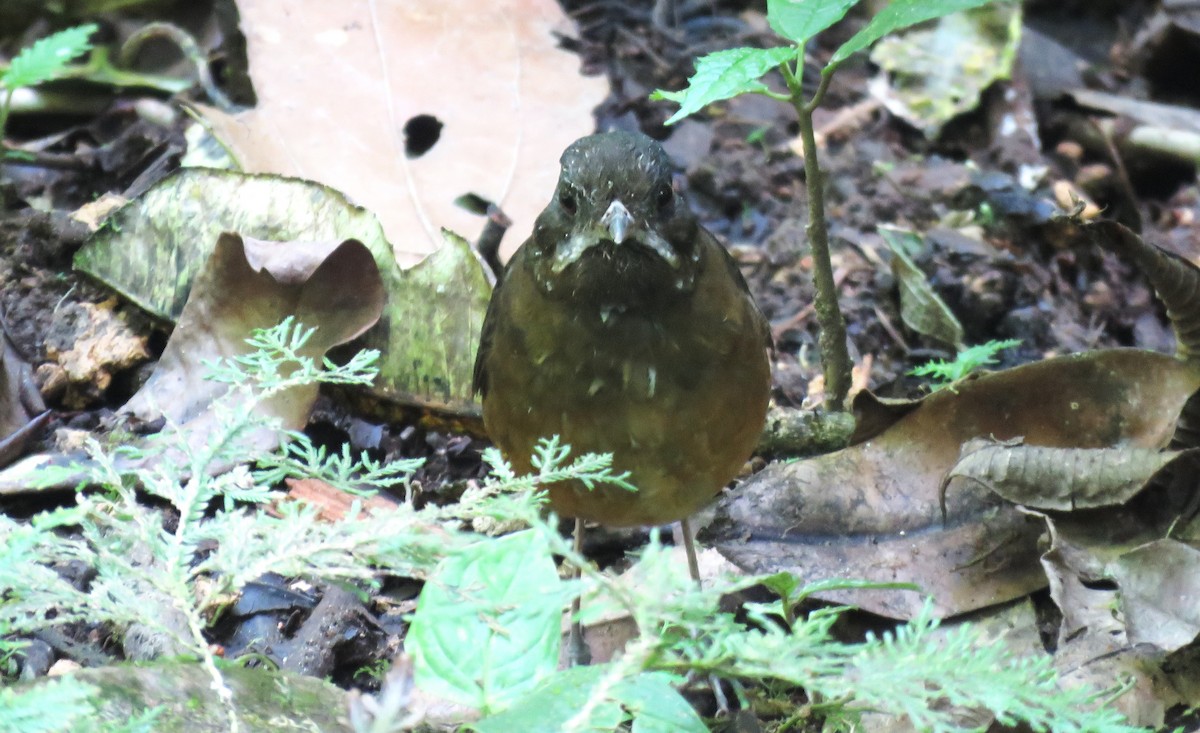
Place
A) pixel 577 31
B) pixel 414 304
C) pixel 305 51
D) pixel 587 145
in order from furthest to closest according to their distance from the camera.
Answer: pixel 577 31
pixel 305 51
pixel 414 304
pixel 587 145

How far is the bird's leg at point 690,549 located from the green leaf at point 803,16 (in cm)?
152

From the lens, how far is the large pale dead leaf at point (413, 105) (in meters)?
4.92

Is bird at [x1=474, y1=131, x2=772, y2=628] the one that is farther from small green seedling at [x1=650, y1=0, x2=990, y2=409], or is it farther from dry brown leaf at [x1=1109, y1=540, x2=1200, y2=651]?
A: dry brown leaf at [x1=1109, y1=540, x2=1200, y2=651]

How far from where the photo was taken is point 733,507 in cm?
392

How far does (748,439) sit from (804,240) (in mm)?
2067

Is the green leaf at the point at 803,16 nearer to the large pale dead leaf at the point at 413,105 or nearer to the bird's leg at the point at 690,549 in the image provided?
the bird's leg at the point at 690,549

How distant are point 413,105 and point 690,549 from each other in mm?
2443

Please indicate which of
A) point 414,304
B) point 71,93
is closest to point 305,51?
point 71,93

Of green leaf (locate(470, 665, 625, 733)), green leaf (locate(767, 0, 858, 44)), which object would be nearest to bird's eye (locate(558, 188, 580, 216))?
green leaf (locate(767, 0, 858, 44))

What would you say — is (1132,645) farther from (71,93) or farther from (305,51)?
(71,93)

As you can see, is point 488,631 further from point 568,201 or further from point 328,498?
point 328,498

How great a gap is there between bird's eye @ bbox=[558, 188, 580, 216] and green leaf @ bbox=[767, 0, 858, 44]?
717 mm

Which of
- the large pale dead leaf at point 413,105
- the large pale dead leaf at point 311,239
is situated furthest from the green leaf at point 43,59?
the large pale dead leaf at point 413,105

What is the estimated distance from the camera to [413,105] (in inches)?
209
